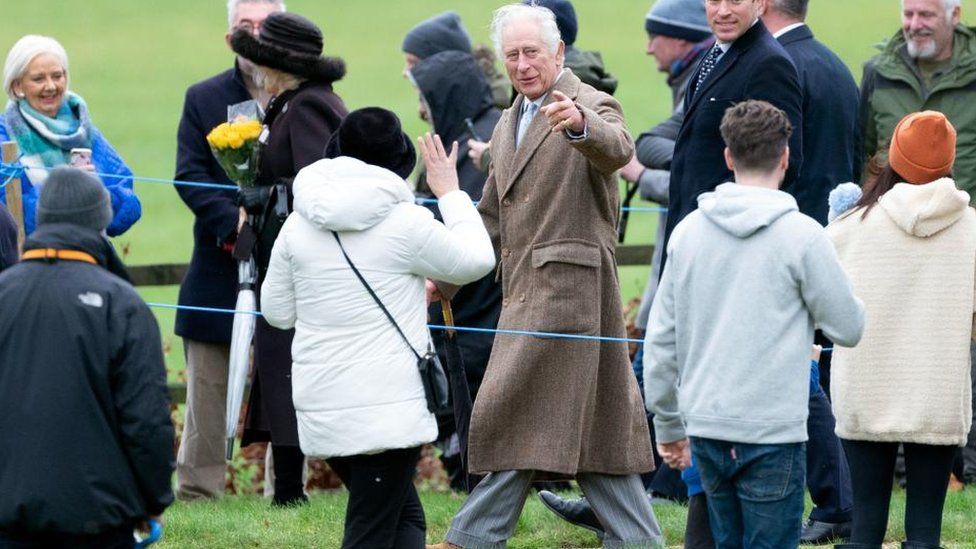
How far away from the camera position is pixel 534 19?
701 centimetres

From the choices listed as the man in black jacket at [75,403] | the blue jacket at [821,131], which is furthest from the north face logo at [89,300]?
the blue jacket at [821,131]

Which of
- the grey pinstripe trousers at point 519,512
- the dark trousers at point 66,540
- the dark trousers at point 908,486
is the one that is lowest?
the grey pinstripe trousers at point 519,512

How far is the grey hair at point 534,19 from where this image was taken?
7.02 meters

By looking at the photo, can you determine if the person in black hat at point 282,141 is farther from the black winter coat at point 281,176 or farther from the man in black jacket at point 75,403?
the man in black jacket at point 75,403

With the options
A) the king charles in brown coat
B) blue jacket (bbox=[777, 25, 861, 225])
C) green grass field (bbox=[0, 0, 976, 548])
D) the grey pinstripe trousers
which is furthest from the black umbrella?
green grass field (bbox=[0, 0, 976, 548])

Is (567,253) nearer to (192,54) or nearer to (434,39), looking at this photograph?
(434,39)

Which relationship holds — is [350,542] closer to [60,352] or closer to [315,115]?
[60,352]

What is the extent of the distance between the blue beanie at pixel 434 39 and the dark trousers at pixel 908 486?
380 centimetres

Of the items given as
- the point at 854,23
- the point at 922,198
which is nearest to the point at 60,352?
the point at 922,198

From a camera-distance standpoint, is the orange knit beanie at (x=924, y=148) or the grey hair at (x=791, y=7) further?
the grey hair at (x=791, y=7)

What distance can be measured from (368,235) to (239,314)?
2.36m

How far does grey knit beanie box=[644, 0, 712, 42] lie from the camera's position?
9594mm

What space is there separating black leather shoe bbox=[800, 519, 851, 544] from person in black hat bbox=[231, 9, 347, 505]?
2320 mm

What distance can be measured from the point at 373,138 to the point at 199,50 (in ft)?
94.4
